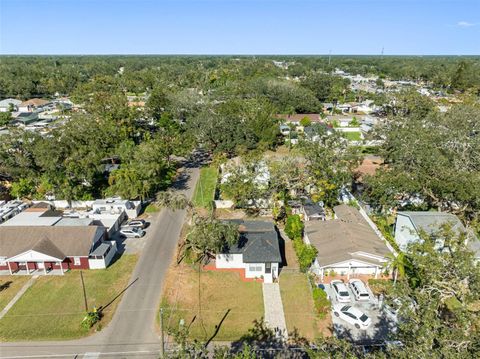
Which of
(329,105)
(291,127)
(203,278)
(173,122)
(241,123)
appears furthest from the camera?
(329,105)

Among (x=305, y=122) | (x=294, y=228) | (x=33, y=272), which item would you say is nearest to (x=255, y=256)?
(x=294, y=228)

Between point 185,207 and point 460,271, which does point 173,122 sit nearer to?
point 185,207

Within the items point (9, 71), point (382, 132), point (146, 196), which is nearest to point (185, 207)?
point (146, 196)

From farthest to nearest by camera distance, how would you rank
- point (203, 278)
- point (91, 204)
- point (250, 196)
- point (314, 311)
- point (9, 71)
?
point (9, 71) → point (91, 204) → point (250, 196) → point (203, 278) → point (314, 311)

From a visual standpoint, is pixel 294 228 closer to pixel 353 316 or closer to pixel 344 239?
pixel 344 239

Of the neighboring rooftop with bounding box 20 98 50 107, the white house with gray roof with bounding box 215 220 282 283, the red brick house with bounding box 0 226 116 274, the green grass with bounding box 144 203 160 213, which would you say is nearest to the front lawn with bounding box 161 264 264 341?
the white house with gray roof with bounding box 215 220 282 283

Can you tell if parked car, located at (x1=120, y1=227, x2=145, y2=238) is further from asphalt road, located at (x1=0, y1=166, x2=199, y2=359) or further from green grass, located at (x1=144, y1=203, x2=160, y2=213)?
green grass, located at (x1=144, y1=203, x2=160, y2=213)
